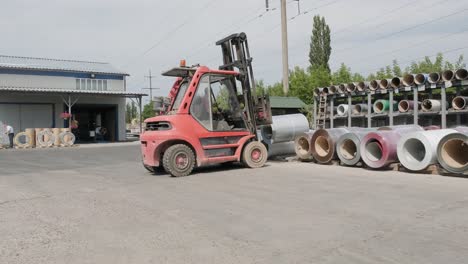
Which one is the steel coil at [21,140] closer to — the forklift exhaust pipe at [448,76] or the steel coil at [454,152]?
the forklift exhaust pipe at [448,76]

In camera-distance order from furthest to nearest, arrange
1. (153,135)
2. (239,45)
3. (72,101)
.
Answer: (72,101) < (239,45) < (153,135)

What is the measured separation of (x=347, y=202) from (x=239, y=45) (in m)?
6.85

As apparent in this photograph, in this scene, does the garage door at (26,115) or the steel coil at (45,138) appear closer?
the steel coil at (45,138)

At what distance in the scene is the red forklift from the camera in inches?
416

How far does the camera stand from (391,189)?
788 cm

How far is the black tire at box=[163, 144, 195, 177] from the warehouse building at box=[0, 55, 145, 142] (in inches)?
887

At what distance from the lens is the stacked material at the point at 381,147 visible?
35.1 feet

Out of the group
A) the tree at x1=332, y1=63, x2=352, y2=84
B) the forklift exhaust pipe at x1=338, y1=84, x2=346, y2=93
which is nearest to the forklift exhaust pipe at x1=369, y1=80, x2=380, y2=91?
the forklift exhaust pipe at x1=338, y1=84, x2=346, y2=93

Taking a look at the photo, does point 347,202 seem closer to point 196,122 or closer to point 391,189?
point 391,189

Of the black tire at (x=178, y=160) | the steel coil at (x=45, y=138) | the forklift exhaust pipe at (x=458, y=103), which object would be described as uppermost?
the forklift exhaust pipe at (x=458, y=103)

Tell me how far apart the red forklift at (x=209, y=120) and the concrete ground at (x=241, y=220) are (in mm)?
1099

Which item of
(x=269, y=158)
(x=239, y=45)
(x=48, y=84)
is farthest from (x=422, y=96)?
(x=48, y=84)

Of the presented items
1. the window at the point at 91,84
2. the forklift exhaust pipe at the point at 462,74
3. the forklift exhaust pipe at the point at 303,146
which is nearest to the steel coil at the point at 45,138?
the window at the point at 91,84

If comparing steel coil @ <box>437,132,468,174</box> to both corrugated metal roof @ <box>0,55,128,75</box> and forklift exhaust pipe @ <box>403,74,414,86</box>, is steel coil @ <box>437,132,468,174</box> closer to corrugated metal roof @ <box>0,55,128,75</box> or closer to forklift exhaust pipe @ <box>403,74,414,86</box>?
forklift exhaust pipe @ <box>403,74,414,86</box>
